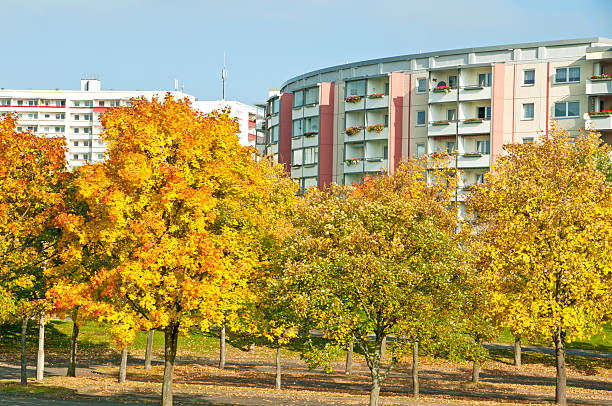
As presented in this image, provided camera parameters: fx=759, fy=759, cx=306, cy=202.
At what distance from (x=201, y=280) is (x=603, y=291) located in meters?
19.3

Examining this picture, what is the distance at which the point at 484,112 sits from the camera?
91625 millimetres

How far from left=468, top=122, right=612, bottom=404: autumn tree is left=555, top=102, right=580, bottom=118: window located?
46877mm

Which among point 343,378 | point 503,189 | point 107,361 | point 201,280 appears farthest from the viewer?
point 107,361

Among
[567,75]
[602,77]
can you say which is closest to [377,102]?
[567,75]

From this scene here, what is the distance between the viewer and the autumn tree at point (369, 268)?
28.2 meters

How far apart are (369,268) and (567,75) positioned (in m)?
67.1

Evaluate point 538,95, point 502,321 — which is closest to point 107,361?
point 502,321

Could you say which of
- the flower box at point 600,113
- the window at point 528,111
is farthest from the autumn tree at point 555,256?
the window at point 528,111

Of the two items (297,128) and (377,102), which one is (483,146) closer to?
(377,102)

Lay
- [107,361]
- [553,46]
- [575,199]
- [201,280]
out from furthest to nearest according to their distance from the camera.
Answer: [553,46] → [107,361] → [575,199] → [201,280]

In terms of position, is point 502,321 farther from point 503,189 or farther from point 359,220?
point 359,220

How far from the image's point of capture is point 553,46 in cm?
8812

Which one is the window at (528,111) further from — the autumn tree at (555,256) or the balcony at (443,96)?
the autumn tree at (555,256)

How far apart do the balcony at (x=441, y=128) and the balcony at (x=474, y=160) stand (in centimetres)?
377
